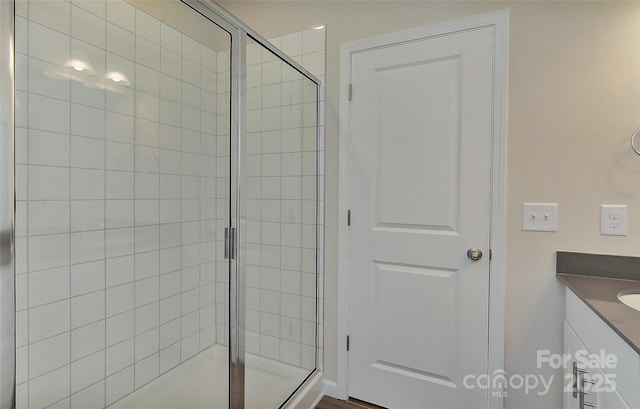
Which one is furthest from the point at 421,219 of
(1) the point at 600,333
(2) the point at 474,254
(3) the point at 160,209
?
(3) the point at 160,209

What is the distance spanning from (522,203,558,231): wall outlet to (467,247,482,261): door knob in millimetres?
230

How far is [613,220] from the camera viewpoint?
1448 mm

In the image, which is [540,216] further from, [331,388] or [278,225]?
[331,388]

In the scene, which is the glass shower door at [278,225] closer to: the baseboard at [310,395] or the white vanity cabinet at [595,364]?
the baseboard at [310,395]

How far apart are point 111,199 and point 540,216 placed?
1983mm

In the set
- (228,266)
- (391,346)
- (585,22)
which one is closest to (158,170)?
(228,266)

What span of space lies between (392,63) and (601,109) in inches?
38.3

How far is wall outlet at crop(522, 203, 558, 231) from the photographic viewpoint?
60.5 inches

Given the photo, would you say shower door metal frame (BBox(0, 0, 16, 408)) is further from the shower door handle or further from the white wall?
the white wall

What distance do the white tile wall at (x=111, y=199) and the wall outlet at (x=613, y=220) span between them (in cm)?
165

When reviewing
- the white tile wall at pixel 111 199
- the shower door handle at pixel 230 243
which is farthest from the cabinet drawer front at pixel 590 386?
the white tile wall at pixel 111 199

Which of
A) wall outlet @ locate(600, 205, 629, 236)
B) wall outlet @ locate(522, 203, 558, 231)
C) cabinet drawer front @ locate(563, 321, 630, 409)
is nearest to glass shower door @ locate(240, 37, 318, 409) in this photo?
wall outlet @ locate(522, 203, 558, 231)

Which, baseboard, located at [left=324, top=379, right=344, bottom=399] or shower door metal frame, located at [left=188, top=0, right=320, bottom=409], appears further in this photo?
baseboard, located at [left=324, top=379, right=344, bottom=399]

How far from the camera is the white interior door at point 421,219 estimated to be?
5.42ft
